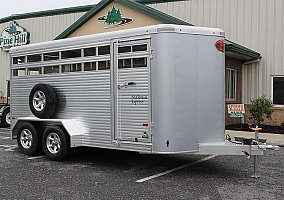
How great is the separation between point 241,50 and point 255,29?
2.19m

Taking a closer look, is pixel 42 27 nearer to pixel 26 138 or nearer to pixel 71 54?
pixel 26 138

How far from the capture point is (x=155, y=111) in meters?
7.26

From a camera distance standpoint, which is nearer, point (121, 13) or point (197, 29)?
point (197, 29)

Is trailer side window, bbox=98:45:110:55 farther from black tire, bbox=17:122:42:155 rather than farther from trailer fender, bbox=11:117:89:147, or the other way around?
black tire, bbox=17:122:42:155

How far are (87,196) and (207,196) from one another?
193 cm

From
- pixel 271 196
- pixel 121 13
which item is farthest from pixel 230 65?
pixel 271 196

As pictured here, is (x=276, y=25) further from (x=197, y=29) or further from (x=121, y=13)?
(x=197, y=29)

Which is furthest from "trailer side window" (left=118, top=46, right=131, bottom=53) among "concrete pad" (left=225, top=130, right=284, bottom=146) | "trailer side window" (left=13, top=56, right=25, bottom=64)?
"concrete pad" (left=225, top=130, right=284, bottom=146)

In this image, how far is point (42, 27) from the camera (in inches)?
985

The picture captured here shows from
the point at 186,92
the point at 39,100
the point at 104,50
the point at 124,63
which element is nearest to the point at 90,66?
the point at 104,50

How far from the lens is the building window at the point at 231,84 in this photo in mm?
16927

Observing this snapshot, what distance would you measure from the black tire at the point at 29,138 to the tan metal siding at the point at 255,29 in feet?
35.8

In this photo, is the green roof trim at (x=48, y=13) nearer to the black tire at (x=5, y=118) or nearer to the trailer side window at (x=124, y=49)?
the black tire at (x=5, y=118)

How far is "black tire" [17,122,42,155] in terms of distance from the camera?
9.46 m
